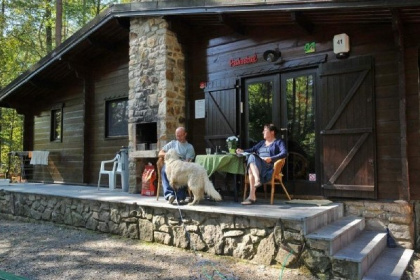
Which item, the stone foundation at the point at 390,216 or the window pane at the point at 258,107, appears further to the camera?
the window pane at the point at 258,107

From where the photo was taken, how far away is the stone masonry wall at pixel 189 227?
350cm

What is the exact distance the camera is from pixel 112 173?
22.5 feet

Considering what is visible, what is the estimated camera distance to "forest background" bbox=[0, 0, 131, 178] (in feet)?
47.8

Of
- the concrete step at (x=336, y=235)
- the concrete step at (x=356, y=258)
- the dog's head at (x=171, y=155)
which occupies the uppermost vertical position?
the dog's head at (x=171, y=155)

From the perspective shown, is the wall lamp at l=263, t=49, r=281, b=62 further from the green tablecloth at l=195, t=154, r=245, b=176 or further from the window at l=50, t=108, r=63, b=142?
the window at l=50, t=108, r=63, b=142

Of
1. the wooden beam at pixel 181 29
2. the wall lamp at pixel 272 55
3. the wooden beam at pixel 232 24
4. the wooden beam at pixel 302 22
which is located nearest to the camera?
the wooden beam at pixel 302 22

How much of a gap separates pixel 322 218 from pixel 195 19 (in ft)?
13.0

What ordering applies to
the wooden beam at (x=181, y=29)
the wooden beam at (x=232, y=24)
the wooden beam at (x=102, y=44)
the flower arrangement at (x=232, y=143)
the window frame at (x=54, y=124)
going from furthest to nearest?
the window frame at (x=54, y=124)
the wooden beam at (x=102, y=44)
the wooden beam at (x=181, y=29)
the wooden beam at (x=232, y=24)
the flower arrangement at (x=232, y=143)

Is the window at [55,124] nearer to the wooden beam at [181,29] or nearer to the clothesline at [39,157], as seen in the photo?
the clothesline at [39,157]

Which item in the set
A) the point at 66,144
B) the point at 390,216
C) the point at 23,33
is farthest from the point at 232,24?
the point at 23,33

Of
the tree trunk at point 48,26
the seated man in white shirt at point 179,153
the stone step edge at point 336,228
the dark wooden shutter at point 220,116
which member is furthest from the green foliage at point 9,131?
the stone step edge at point 336,228

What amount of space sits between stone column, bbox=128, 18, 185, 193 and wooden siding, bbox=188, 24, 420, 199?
79 cm

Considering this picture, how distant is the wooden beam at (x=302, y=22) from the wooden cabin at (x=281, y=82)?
0.01 meters

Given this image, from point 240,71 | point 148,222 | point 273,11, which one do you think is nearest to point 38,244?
point 148,222
